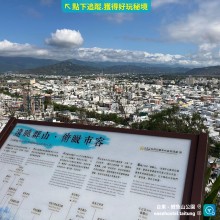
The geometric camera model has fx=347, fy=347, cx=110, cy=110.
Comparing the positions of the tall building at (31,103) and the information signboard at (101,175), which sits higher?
the information signboard at (101,175)

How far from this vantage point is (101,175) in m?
1.73

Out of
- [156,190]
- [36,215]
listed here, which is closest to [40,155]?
[36,215]

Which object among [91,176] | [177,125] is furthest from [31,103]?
[91,176]

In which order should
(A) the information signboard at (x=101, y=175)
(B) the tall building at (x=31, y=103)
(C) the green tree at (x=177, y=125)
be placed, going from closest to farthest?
(A) the information signboard at (x=101, y=175) < (C) the green tree at (x=177, y=125) < (B) the tall building at (x=31, y=103)

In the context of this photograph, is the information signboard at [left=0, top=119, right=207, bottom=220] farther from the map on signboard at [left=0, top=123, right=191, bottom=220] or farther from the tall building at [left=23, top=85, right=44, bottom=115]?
the tall building at [left=23, top=85, right=44, bottom=115]

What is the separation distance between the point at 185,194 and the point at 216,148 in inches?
522

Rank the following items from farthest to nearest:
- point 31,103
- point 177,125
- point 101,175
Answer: point 31,103, point 177,125, point 101,175

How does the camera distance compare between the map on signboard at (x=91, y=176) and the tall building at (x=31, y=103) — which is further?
the tall building at (x=31, y=103)

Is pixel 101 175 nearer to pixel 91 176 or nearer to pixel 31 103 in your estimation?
pixel 91 176

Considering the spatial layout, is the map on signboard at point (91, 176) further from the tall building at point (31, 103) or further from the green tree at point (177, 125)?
the tall building at point (31, 103)

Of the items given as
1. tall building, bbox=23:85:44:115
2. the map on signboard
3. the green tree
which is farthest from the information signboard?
tall building, bbox=23:85:44:115

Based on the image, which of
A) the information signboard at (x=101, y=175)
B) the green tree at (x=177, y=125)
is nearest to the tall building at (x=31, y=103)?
the green tree at (x=177, y=125)

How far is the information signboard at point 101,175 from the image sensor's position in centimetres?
154

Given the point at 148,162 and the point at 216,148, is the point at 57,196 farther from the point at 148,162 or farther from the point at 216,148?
the point at 216,148
